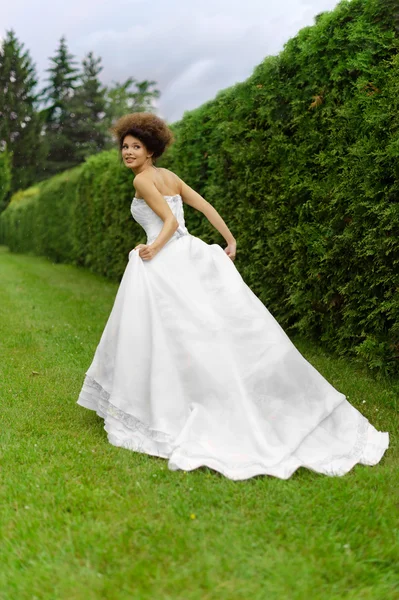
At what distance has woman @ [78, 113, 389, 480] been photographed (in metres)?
3.39

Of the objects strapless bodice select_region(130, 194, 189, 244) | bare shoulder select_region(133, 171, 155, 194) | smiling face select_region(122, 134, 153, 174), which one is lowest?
strapless bodice select_region(130, 194, 189, 244)

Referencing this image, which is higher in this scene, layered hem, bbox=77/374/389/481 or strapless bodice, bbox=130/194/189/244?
strapless bodice, bbox=130/194/189/244

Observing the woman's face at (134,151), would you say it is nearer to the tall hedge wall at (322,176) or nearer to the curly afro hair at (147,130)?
the curly afro hair at (147,130)

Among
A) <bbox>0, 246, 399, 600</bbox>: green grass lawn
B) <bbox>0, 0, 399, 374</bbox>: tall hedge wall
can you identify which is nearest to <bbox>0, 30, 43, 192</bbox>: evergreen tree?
<bbox>0, 0, 399, 374</bbox>: tall hedge wall

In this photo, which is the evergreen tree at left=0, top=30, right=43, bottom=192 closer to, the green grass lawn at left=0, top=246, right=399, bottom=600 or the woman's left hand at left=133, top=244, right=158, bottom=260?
the woman's left hand at left=133, top=244, right=158, bottom=260

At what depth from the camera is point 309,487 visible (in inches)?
120

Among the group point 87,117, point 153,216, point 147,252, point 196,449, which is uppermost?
point 87,117

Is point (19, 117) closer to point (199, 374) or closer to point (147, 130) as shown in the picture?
point (147, 130)

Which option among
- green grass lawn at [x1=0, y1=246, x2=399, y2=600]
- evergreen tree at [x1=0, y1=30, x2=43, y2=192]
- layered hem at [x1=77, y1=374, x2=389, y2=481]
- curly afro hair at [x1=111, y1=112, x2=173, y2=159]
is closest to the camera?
green grass lawn at [x1=0, y1=246, x2=399, y2=600]

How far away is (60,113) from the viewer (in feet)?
159

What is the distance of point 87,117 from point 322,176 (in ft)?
146

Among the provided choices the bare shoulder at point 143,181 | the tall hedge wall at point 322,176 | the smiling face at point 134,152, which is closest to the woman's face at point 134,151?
the smiling face at point 134,152

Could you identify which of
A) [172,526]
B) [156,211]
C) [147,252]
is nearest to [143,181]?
[156,211]

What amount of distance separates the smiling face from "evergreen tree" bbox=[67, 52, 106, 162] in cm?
4305
